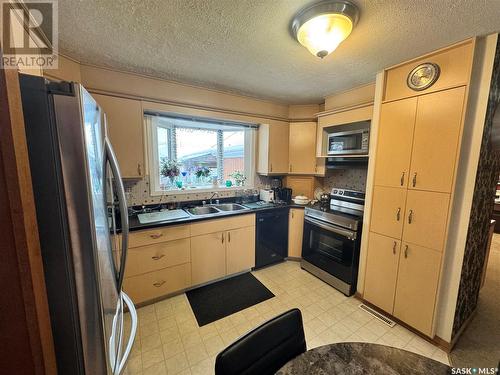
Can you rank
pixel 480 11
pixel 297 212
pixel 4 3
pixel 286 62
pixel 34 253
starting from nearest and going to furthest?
pixel 34 253 < pixel 4 3 < pixel 480 11 < pixel 286 62 < pixel 297 212

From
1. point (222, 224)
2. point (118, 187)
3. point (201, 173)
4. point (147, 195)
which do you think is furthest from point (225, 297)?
point (118, 187)

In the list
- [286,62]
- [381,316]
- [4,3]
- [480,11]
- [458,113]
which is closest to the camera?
[4,3]

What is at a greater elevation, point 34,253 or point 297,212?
point 34,253

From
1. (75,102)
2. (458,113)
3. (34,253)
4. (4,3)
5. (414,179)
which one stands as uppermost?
(4,3)

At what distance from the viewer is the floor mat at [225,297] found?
6.77 feet

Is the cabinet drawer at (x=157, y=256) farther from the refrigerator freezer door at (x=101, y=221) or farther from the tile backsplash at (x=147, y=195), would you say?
the refrigerator freezer door at (x=101, y=221)

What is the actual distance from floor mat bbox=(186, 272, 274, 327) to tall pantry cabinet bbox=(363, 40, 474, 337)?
122cm

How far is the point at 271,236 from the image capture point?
9.46ft

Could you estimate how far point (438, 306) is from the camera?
5.59ft

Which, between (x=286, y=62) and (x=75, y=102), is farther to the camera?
(x=286, y=62)

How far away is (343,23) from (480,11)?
30.3 inches

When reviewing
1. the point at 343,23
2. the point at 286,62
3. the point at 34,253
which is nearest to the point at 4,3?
the point at 34,253

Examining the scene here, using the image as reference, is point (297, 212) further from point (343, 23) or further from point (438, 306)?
point (343, 23)

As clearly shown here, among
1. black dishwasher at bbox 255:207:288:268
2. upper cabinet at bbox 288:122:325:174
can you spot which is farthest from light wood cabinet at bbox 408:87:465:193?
black dishwasher at bbox 255:207:288:268
